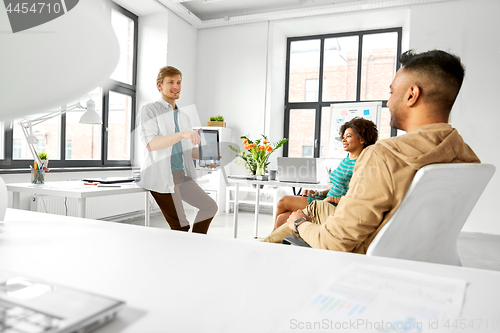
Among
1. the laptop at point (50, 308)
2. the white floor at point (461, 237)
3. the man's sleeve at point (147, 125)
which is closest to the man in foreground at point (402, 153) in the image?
the laptop at point (50, 308)

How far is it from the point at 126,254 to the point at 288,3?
582cm

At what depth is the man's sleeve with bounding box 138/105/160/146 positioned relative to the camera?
2.27 meters

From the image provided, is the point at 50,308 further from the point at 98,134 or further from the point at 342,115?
the point at 342,115

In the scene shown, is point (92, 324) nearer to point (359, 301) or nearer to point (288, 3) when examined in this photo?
point (359, 301)

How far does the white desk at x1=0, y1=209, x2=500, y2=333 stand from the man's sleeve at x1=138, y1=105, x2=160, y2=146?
1.57m

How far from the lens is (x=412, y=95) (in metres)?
1.17

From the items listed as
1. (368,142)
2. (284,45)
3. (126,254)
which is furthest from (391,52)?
(126,254)

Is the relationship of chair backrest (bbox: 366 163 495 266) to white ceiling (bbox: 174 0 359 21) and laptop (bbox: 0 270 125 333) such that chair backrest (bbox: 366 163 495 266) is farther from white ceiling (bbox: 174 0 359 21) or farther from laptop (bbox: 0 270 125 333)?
white ceiling (bbox: 174 0 359 21)

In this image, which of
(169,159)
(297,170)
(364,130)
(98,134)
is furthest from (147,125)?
(98,134)

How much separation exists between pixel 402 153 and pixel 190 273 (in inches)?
31.3

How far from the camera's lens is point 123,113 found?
547 centimetres

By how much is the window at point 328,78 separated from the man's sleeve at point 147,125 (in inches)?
160

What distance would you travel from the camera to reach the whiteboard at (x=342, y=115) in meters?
5.56

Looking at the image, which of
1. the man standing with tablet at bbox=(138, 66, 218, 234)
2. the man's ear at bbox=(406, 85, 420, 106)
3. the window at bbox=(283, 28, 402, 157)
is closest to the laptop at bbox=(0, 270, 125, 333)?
the man's ear at bbox=(406, 85, 420, 106)
